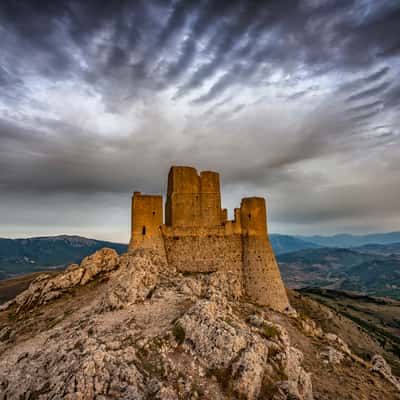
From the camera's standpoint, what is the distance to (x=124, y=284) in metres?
20.0

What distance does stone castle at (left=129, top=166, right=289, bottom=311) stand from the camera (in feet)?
97.6

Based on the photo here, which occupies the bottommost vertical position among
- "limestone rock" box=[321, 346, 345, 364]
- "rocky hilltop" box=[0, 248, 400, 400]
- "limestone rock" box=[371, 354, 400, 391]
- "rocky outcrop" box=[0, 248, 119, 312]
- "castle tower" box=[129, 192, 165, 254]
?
"limestone rock" box=[371, 354, 400, 391]

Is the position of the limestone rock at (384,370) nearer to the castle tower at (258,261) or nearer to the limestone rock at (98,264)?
the castle tower at (258,261)

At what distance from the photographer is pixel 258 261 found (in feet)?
103

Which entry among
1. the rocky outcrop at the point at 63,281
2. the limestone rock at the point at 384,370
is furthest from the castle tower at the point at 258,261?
the rocky outcrop at the point at 63,281

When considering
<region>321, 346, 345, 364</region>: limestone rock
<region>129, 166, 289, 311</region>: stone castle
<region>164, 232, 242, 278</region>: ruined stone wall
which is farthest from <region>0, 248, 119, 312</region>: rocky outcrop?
<region>321, 346, 345, 364</region>: limestone rock

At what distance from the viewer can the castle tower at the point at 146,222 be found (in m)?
29.0

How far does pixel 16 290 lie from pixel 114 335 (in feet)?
269

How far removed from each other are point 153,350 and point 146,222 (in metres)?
16.5

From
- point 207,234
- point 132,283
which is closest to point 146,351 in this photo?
point 132,283

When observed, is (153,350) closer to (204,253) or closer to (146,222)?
(146,222)

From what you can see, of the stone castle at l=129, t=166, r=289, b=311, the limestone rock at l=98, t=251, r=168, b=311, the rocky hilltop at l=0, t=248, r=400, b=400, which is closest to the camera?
the rocky hilltop at l=0, t=248, r=400, b=400

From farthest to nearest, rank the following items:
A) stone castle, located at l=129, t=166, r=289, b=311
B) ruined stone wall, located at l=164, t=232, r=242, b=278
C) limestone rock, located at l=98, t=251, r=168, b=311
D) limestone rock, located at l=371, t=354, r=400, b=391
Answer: ruined stone wall, located at l=164, t=232, r=242, b=278 → stone castle, located at l=129, t=166, r=289, b=311 → limestone rock, located at l=371, t=354, r=400, b=391 → limestone rock, located at l=98, t=251, r=168, b=311

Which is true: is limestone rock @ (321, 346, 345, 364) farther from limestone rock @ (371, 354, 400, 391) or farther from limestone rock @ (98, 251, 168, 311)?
limestone rock @ (98, 251, 168, 311)
